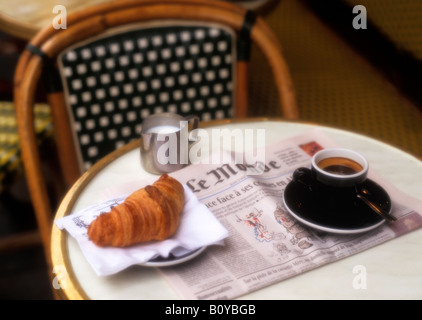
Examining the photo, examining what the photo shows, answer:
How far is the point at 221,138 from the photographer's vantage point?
85 cm

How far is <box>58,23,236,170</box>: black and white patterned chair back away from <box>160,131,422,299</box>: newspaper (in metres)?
0.45

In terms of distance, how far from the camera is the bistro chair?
A: 1018 mm

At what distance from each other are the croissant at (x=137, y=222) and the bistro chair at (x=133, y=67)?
1.50 feet

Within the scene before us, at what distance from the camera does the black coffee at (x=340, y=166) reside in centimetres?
64

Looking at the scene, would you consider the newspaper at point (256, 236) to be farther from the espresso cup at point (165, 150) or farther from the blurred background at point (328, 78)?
the blurred background at point (328, 78)

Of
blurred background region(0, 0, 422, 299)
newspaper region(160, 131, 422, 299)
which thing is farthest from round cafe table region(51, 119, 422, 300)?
blurred background region(0, 0, 422, 299)

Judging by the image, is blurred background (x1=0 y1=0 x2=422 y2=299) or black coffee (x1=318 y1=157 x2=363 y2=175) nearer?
black coffee (x1=318 y1=157 x2=363 y2=175)

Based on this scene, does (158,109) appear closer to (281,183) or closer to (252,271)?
(281,183)

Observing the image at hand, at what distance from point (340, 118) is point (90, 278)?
1.12 meters

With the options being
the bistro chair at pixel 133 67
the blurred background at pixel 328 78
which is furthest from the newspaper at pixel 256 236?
the blurred background at pixel 328 78

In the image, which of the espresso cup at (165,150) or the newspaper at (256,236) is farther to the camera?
the espresso cup at (165,150)

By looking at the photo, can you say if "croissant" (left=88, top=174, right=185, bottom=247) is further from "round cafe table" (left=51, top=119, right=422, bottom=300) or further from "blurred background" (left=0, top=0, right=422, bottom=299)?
"blurred background" (left=0, top=0, right=422, bottom=299)

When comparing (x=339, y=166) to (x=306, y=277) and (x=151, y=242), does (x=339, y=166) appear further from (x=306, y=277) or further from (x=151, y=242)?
(x=151, y=242)

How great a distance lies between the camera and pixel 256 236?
2.00ft
